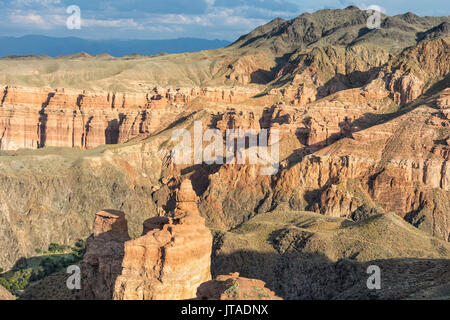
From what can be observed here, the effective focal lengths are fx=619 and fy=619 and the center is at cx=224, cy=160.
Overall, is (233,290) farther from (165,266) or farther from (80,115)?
(80,115)

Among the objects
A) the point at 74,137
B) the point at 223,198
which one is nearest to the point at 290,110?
the point at 223,198

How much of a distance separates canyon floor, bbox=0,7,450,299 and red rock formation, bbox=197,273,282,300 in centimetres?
447

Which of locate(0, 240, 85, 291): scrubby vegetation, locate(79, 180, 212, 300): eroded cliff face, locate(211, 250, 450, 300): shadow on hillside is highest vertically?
locate(79, 180, 212, 300): eroded cliff face

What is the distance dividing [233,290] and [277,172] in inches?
2842

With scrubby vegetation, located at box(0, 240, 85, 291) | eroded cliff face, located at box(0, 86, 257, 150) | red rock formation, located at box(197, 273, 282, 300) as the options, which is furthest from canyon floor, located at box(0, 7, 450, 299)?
red rock formation, located at box(197, 273, 282, 300)

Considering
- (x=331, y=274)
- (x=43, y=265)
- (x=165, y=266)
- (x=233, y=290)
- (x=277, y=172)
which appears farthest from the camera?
(x=277, y=172)

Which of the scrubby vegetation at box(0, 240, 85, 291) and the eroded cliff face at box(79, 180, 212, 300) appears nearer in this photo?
the eroded cliff face at box(79, 180, 212, 300)

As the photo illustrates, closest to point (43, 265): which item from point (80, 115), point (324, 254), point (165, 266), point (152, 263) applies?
point (324, 254)

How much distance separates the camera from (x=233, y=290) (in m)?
28.9

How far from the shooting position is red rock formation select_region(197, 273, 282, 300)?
28581 millimetres

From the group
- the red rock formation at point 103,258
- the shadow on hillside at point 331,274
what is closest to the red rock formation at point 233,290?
the red rock formation at point 103,258

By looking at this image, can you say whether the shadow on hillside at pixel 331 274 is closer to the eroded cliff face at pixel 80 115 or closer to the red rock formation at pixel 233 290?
the red rock formation at pixel 233 290

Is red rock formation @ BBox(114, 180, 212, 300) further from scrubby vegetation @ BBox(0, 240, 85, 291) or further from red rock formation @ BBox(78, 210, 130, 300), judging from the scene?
scrubby vegetation @ BBox(0, 240, 85, 291)

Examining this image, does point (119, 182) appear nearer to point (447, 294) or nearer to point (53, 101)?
point (53, 101)
